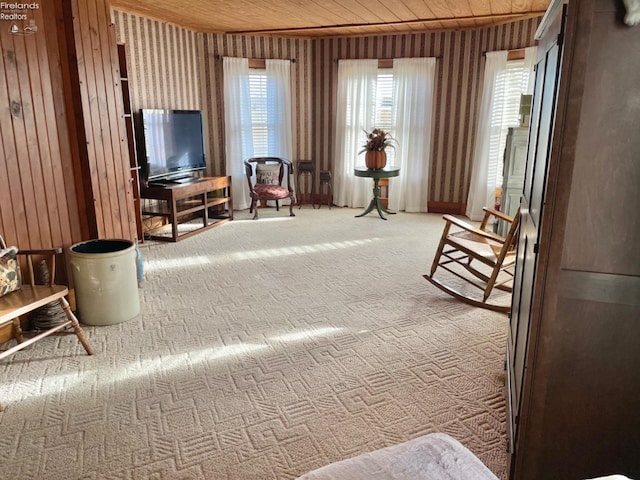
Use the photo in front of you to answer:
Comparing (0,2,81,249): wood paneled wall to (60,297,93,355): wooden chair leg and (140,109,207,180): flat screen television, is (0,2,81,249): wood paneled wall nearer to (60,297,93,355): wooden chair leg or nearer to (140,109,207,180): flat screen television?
(60,297,93,355): wooden chair leg

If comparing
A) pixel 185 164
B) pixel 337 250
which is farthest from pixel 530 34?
pixel 185 164

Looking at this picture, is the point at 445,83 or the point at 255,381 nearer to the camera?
the point at 255,381

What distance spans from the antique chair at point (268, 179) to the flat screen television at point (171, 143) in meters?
0.75

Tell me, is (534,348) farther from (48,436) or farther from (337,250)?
(337,250)

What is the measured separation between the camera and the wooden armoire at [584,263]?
133 cm

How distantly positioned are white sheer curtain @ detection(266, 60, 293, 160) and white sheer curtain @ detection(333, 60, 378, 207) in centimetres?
74

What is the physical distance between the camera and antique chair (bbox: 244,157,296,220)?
21.0 ft

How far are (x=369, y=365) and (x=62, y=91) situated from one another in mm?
2718

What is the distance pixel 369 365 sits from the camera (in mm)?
2688

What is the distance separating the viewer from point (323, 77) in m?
7.05

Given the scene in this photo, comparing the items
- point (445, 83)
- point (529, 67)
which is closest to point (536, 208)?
point (529, 67)

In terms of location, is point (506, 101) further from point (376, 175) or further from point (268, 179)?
point (268, 179)

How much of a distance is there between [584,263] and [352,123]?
19.0 feet

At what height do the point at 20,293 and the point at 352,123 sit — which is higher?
the point at 352,123
